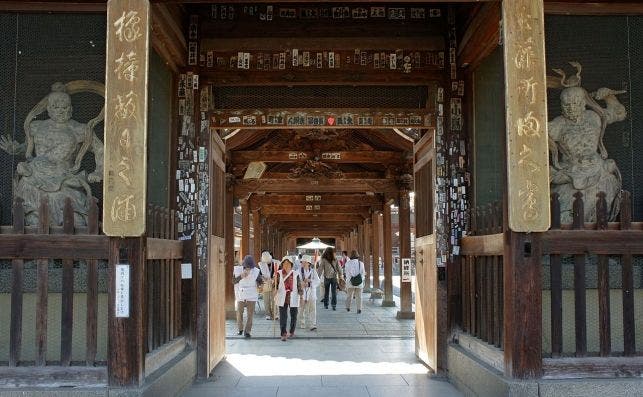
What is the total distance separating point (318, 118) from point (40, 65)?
3016 millimetres

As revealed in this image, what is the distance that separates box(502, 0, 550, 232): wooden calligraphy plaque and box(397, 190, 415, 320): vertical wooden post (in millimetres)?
8934

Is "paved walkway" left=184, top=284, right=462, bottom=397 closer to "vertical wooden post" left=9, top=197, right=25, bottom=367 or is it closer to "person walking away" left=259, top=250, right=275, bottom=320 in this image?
"person walking away" left=259, top=250, right=275, bottom=320

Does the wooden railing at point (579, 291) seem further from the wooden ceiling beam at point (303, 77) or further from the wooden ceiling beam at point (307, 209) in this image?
the wooden ceiling beam at point (307, 209)

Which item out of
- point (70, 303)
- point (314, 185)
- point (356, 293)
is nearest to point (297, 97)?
point (70, 303)

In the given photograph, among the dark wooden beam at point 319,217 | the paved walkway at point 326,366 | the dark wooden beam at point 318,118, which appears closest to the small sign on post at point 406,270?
the paved walkway at point 326,366

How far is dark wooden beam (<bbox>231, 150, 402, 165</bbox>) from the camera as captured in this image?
44.3 feet

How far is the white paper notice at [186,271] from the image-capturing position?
22.2 ft

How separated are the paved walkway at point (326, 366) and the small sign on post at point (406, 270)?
5.61ft

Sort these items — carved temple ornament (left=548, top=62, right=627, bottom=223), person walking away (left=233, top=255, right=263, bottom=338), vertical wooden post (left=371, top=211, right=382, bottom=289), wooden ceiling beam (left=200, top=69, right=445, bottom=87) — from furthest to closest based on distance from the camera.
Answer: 1. vertical wooden post (left=371, top=211, right=382, bottom=289)
2. person walking away (left=233, top=255, right=263, bottom=338)
3. wooden ceiling beam (left=200, top=69, right=445, bottom=87)
4. carved temple ornament (left=548, top=62, right=627, bottom=223)

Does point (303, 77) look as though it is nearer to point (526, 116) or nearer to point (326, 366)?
point (526, 116)

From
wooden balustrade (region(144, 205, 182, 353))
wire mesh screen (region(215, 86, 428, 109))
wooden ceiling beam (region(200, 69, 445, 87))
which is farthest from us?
wire mesh screen (region(215, 86, 428, 109))

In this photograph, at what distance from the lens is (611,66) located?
241 inches

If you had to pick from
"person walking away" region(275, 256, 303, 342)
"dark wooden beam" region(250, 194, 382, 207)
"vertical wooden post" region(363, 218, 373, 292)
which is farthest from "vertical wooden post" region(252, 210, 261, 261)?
"person walking away" region(275, 256, 303, 342)

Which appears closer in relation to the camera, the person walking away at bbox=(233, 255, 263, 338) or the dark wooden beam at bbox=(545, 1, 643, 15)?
the dark wooden beam at bbox=(545, 1, 643, 15)
